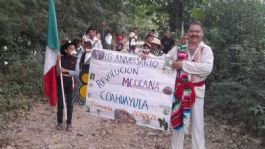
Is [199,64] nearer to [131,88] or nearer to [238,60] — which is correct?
[131,88]

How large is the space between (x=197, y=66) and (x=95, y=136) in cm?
314

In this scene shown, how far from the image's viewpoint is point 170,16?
18.3 meters

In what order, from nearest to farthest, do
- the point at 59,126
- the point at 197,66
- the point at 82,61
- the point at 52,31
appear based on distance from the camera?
the point at 197,66 → the point at 52,31 → the point at 59,126 → the point at 82,61

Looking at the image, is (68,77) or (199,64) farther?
(68,77)

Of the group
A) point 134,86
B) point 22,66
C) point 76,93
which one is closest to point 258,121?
point 134,86

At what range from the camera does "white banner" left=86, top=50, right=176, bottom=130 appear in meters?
5.70

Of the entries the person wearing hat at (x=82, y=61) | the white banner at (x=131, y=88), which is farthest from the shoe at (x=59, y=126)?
the white banner at (x=131, y=88)

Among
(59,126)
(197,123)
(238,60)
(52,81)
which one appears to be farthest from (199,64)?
(238,60)

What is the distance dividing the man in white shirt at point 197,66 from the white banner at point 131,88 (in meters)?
0.35

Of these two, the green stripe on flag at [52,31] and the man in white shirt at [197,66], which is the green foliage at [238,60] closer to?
the man in white shirt at [197,66]

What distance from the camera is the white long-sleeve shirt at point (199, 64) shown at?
5.19 metres

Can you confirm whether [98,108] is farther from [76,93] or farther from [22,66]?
[22,66]

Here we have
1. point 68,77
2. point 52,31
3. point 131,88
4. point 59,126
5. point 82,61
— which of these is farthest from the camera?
point 82,61

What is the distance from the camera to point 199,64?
5.20 m
